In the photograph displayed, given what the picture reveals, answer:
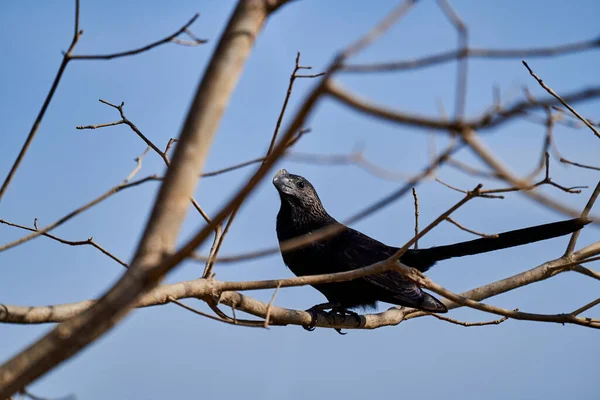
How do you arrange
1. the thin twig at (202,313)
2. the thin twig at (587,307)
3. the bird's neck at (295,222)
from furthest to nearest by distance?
the bird's neck at (295,222)
the thin twig at (587,307)
the thin twig at (202,313)

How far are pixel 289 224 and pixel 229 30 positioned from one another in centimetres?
400

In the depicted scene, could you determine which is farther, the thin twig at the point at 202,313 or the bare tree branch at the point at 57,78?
the thin twig at the point at 202,313

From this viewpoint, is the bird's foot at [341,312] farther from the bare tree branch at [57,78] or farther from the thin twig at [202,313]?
the bare tree branch at [57,78]

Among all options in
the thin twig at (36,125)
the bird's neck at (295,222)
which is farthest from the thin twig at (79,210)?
the bird's neck at (295,222)

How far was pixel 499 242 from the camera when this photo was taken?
4219mm

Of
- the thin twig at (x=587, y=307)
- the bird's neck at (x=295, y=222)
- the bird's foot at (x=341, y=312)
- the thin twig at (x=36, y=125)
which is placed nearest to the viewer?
the thin twig at (x=36, y=125)

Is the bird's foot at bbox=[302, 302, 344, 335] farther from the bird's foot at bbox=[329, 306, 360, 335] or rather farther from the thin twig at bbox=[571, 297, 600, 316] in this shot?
the thin twig at bbox=[571, 297, 600, 316]

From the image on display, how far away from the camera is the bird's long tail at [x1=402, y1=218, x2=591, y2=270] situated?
3875 mm

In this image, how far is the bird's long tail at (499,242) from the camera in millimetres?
3875

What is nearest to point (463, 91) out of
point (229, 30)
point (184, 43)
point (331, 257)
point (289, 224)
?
point (229, 30)

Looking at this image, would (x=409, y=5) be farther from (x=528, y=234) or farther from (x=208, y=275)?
(x=528, y=234)

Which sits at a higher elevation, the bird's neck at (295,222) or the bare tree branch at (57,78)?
the bird's neck at (295,222)

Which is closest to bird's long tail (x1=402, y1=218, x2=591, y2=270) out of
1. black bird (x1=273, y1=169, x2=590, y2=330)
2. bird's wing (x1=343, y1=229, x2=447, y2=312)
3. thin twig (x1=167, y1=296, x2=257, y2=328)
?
black bird (x1=273, y1=169, x2=590, y2=330)

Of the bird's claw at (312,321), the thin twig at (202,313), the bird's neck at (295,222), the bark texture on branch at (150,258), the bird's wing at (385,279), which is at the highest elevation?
the bird's neck at (295,222)
